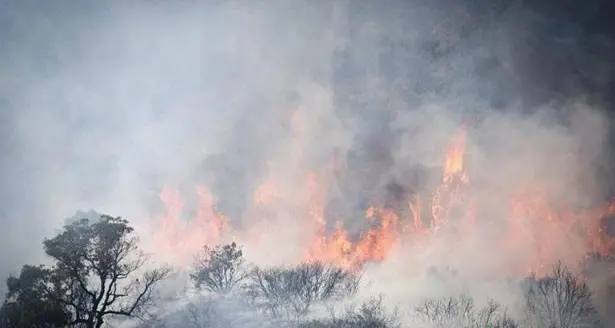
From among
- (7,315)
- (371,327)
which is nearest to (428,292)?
(371,327)

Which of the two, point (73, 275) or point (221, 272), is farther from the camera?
point (221, 272)

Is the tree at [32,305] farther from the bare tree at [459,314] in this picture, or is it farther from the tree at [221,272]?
the bare tree at [459,314]

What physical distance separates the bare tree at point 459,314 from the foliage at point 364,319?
553 centimetres

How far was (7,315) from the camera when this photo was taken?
4997 cm

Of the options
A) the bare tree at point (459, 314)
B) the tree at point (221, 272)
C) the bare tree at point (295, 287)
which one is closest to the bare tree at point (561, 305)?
the bare tree at point (459, 314)

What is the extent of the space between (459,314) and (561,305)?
51.1 ft

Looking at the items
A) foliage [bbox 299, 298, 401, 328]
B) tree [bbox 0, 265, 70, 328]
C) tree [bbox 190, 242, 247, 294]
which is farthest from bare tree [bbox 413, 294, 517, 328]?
tree [bbox 0, 265, 70, 328]

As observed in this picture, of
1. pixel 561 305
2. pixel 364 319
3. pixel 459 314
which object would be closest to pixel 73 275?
pixel 364 319

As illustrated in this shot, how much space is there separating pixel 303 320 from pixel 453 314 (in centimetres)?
2571

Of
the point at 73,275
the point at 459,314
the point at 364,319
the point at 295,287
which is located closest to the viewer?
the point at 73,275

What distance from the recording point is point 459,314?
283 feet

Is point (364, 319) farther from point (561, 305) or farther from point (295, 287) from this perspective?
point (561, 305)

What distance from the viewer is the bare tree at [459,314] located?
272 ft

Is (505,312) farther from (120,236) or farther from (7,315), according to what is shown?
(7,315)
